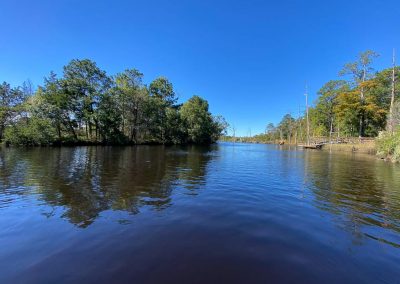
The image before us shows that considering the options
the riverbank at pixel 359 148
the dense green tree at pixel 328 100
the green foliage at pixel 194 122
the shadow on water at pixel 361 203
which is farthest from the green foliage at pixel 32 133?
the dense green tree at pixel 328 100

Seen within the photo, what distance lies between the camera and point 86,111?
4434 centimetres

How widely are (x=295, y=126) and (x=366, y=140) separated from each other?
7019cm

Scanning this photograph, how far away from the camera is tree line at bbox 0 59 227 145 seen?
131 feet

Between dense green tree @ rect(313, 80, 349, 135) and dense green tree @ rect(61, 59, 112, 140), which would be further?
dense green tree @ rect(313, 80, 349, 135)

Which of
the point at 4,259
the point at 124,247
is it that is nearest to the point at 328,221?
the point at 124,247

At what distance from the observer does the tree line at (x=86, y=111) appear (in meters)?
39.8

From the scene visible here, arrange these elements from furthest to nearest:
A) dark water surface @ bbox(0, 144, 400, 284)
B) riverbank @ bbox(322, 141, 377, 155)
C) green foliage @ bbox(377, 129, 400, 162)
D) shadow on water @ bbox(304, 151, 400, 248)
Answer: riverbank @ bbox(322, 141, 377, 155) < green foliage @ bbox(377, 129, 400, 162) < shadow on water @ bbox(304, 151, 400, 248) < dark water surface @ bbox(0, 144, 400, 284)

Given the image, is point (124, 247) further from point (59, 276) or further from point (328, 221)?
point (328, 221)

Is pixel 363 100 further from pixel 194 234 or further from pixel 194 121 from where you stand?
pixel 194 234

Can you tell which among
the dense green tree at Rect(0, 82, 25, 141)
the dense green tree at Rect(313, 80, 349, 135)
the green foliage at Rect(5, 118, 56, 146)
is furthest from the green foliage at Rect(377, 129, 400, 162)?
the dense green tree at Rect(0, 82, 25, 141)

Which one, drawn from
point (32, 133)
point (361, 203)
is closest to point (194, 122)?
point (32, 133)

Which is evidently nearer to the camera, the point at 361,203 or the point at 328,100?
the point at 361,203

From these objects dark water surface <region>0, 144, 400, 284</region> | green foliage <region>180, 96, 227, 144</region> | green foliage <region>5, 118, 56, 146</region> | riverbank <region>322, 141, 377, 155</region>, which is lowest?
dark water surface <region>0, 144, 400, 284</region>

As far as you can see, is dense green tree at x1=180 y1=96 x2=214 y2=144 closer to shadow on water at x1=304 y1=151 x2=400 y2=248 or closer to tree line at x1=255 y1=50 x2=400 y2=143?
tree line at x1=255 y1=50 x2=400 y2=143
